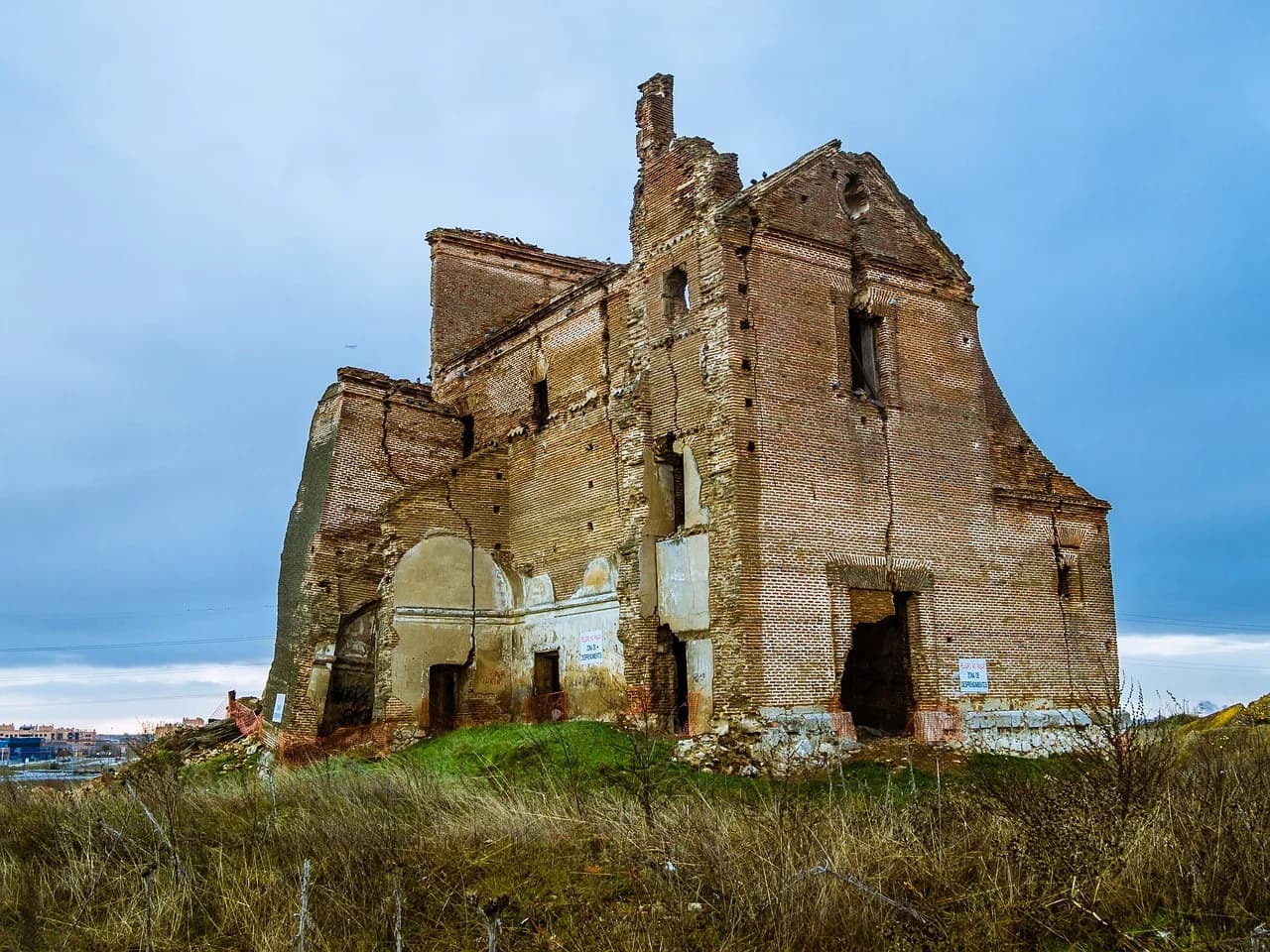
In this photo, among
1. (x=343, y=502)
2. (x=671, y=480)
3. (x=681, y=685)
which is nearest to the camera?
(x=681, y=685)

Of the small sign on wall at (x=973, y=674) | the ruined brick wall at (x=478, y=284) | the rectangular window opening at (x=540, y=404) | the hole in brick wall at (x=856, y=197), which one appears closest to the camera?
the small sign on wall at (x=973, y=674)

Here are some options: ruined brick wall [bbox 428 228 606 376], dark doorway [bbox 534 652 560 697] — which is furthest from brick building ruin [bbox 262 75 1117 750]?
ruined brick wall [bbox 428 228 606 376]

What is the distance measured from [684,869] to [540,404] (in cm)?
1454

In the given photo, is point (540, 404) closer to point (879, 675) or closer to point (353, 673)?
point (353, 673)

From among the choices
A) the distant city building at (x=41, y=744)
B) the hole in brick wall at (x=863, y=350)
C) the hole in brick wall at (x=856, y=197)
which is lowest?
the distant city building at (x=41, y=744)

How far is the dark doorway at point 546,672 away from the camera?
62.3 feet

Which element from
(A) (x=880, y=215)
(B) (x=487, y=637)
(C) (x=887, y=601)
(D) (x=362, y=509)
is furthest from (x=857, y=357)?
(D) (x=362, y=509)

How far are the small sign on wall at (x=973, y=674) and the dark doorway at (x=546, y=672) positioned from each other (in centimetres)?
677

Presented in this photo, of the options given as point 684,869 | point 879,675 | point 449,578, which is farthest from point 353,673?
point 684,869

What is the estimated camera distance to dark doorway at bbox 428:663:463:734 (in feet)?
63.4

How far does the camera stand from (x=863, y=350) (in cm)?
1731

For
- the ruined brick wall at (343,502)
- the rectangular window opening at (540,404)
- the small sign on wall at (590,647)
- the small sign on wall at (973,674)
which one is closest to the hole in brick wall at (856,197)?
the rectangular window opening at (540,404)

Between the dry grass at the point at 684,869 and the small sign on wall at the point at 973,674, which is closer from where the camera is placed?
the dry grass at the point at 684,869

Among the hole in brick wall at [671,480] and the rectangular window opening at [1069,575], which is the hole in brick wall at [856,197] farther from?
the rectangular window opening at [1069,575]
